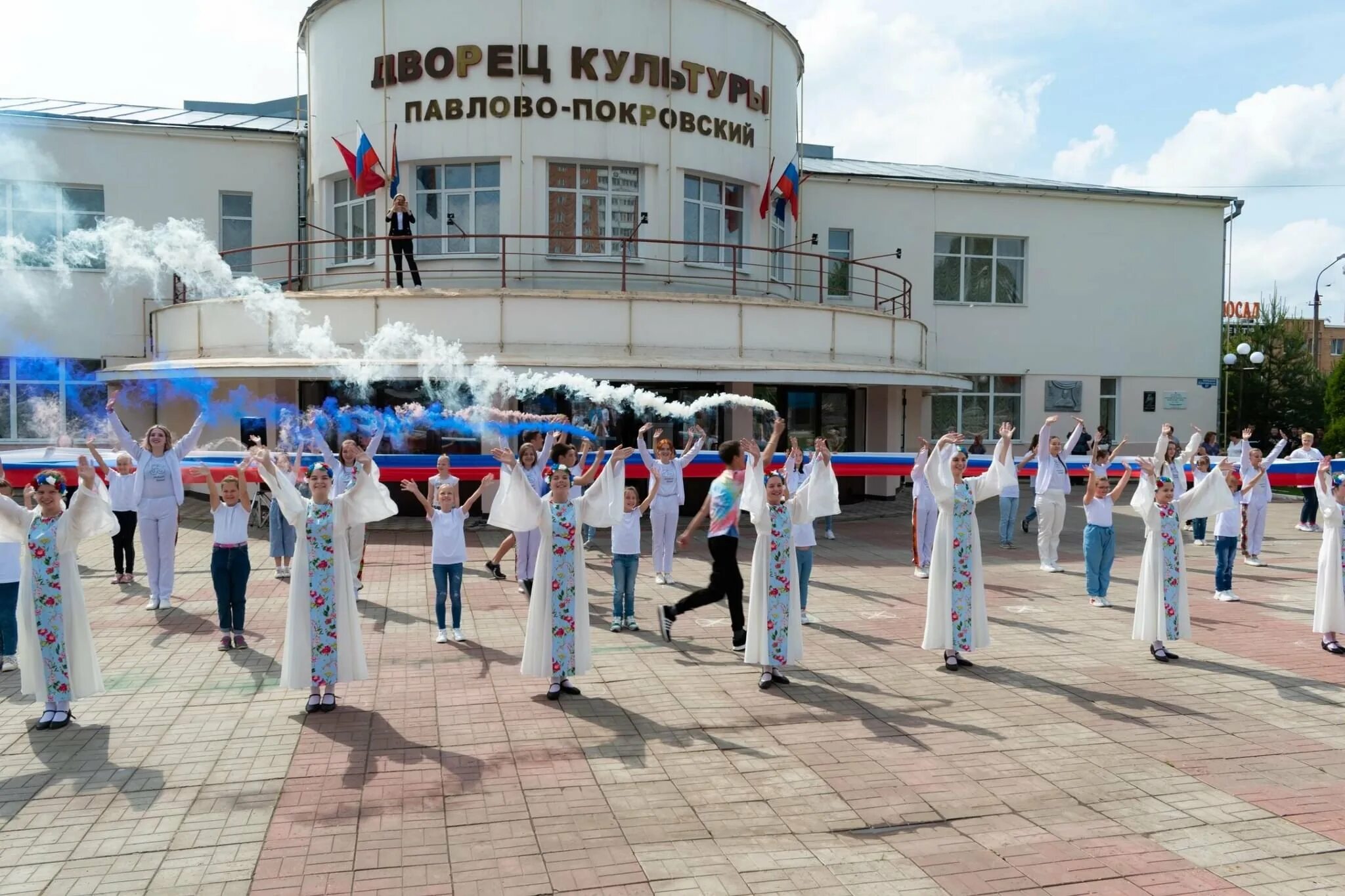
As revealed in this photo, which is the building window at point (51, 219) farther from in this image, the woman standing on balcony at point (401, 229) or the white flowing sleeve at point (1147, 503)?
the white flowing sleeve at point (1147, 503)

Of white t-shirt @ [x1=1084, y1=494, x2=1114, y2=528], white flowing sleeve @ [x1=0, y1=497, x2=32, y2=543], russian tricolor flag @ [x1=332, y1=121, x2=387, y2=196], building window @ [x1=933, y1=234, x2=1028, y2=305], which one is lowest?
white t-shirt @ [x1=1084, y1=494, x2=1114, y2=528]

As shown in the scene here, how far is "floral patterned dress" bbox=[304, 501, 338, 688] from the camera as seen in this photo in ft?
26.1

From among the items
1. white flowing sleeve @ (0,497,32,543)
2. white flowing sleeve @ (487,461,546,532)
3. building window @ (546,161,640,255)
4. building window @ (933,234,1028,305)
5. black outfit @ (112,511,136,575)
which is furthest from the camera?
building window @ (933,234,1028,305)

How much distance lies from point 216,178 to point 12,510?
16.9 meters

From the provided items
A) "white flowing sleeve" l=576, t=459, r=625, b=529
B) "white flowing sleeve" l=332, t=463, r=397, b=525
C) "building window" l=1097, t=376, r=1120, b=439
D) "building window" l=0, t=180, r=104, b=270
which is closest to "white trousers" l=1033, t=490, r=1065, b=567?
"white flowing sleeve" l=576, t=459, r=625, b=529

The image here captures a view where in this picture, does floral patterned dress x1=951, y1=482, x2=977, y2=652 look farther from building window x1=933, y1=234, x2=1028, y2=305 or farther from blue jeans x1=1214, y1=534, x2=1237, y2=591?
building window x1=933, y1=234, x2=1028, y2=305

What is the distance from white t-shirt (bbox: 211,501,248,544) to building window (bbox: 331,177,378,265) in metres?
12.0

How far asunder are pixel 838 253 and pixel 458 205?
10.0 m

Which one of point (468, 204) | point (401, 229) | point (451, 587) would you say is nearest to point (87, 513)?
point (451, 587)

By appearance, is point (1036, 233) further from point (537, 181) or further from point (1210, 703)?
point (1210, 703)

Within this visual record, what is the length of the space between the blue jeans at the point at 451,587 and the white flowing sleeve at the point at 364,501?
1813 mm

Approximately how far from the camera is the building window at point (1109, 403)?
27.7m

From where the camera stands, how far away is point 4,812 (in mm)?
6066

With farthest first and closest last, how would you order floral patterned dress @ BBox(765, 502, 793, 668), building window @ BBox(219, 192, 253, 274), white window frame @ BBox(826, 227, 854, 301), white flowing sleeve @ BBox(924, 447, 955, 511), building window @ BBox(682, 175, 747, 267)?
white window frame @ BBox(826, 227, 854, 301) → building window @ BBox(219, 192, 253, 274) → building window @ BBox(682, 175, 747, 267) → white flowing sleeve @ BBox(924, 447, 955, 511) → floral patterned dress @ BBox(765, 502, 793, 668)
